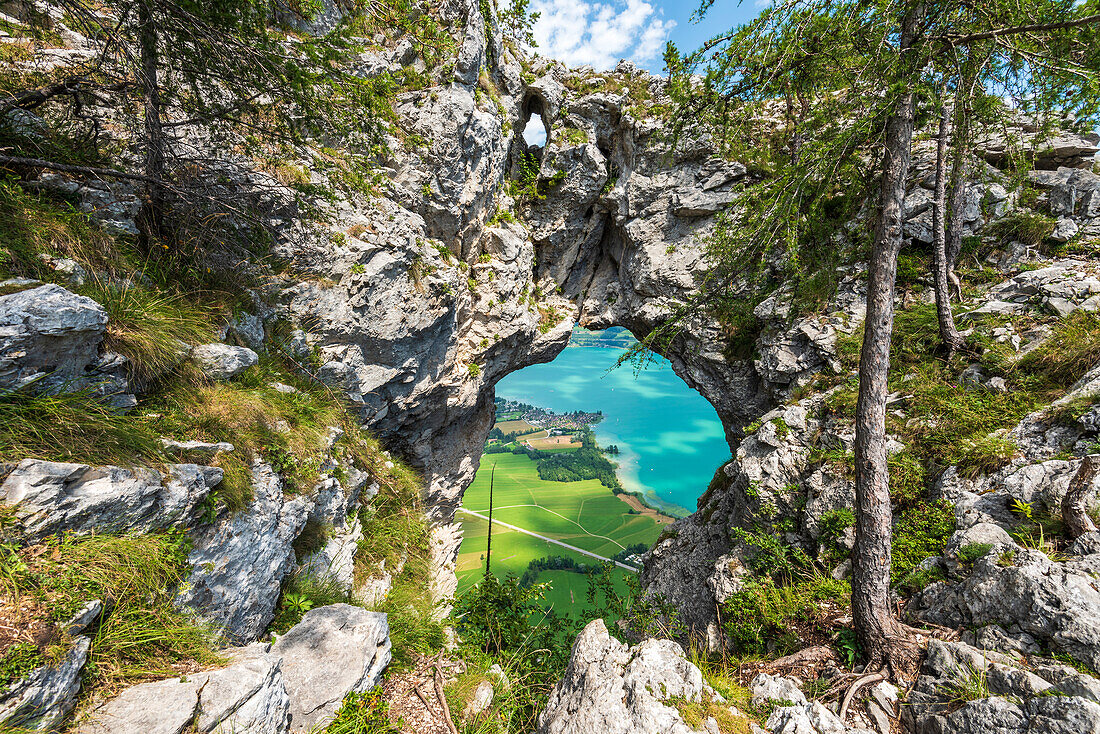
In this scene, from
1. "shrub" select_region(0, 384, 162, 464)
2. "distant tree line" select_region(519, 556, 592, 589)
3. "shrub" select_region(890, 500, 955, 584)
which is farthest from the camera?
"distant tree line" select_region(519, 556, 592, 589)

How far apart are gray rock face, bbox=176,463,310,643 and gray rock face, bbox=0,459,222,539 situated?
13.9 inches

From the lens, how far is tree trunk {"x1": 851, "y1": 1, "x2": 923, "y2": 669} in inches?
123

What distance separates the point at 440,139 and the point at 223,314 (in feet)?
20.0

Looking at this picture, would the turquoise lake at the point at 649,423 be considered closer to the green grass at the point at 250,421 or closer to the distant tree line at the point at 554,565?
the distant tree line at the point at 554,565

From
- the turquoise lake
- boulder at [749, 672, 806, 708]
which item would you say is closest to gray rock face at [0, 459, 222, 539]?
boulder at [749, 672, 806, 708]

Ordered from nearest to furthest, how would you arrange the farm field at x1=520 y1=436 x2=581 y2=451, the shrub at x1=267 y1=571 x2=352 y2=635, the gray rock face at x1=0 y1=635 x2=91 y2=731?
1. the gray rock face at x1=0 y1=635 x2=91 y2=731
2. the shrub at x1=267 y1=571 x2=352 y2=635
3. the farm field at x1=520 y1=436 x2=581 y2=451

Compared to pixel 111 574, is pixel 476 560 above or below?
below

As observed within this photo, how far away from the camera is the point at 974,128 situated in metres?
3.47

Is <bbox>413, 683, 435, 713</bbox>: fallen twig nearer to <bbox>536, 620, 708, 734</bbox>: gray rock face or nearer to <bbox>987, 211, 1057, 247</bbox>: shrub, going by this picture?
<bbox>536, 620, 708, 734</bbox>: gray rock face

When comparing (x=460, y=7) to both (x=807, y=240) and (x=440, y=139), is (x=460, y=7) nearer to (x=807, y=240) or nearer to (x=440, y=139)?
(x=440, y=139)

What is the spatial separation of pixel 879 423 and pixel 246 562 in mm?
6268

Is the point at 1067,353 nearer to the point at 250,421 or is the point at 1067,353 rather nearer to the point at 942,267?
the point at 942,267

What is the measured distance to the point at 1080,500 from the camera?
2.93 meters

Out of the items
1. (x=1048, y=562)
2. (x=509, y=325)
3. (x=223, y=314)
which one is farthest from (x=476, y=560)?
(x=1048, y=562)
